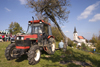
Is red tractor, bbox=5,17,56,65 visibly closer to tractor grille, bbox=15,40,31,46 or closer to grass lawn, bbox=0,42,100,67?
tractor grille, bbox=15,40,31,46

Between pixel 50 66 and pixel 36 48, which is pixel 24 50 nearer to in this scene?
pixel 36 48

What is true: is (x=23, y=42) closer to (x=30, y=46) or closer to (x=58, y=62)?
(x=30, y=46)

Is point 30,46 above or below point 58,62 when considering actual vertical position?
above

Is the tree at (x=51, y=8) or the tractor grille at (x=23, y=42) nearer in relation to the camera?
the tractor grille at (x=23, y=42)

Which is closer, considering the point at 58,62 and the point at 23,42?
the point at 23,42

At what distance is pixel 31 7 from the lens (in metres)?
8.34

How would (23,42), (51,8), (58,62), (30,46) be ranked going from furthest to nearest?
(51,8) → (30,46) → (58,62) → (23,42)

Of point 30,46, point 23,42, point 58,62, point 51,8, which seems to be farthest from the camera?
point 51,8

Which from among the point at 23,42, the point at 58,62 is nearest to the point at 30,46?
the point at 23,42

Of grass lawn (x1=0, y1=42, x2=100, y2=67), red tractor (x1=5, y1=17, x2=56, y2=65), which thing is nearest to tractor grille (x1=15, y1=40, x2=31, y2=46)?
red tractor (x1=5, y1=17, x2=56, y2=65)

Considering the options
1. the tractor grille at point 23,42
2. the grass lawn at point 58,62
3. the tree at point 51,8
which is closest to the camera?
the grass lawn at point 58,62

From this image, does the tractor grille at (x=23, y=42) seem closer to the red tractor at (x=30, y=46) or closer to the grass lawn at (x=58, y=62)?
the red tractor at (x=30, y=46)

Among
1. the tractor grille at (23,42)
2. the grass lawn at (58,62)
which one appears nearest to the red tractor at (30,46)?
the tractor grille at (23,42)

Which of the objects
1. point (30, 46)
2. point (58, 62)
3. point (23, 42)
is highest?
point (23, 42)
